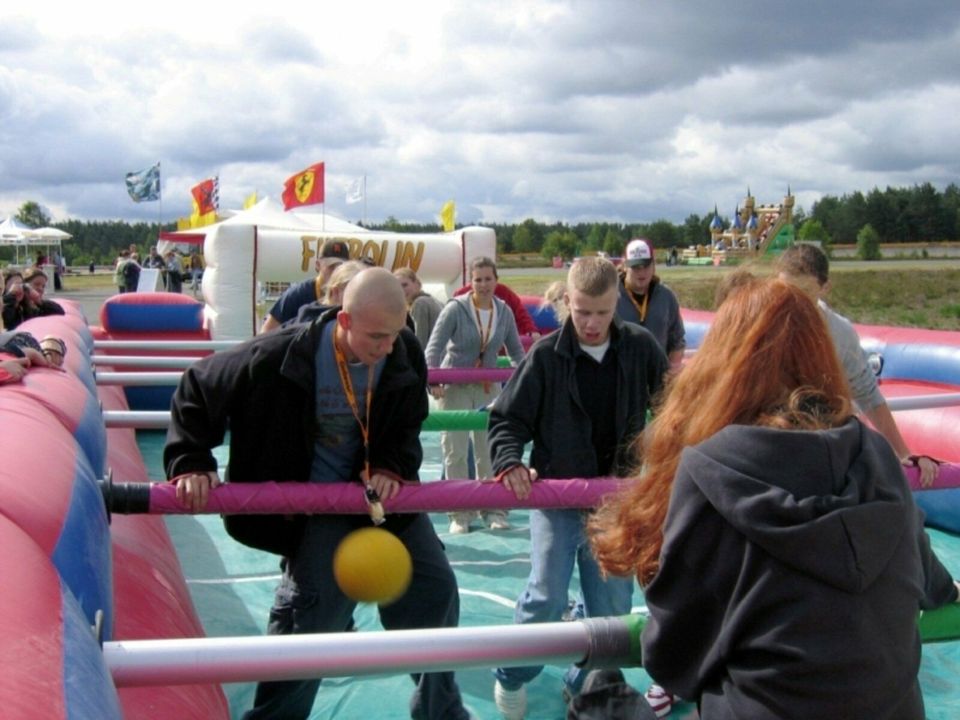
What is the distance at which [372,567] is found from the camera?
289 cm

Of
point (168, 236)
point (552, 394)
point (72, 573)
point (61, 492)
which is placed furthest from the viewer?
point (168, 236)

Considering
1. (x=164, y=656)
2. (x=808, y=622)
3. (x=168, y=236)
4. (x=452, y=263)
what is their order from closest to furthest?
(x=808, y=622)
(x=164, y=656)
(x=452, y=263)
(x=168, y=236)

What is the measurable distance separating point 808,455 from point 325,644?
38.3 inches

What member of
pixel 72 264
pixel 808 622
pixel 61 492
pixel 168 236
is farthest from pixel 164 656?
pixel 72 264

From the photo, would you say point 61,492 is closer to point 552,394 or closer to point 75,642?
point 75,642

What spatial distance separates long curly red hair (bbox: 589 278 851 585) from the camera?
1.65m

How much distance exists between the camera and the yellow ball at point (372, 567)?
2.90m

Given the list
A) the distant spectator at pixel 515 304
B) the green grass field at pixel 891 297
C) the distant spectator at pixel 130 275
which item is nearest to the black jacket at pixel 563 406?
the distant spectator at pixel 515 304

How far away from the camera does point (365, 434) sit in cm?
306

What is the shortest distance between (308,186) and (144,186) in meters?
12.4

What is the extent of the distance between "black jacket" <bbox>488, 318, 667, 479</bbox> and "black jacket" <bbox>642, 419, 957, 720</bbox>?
187 centimetres

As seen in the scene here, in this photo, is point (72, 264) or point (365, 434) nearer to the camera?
point (365, 434)

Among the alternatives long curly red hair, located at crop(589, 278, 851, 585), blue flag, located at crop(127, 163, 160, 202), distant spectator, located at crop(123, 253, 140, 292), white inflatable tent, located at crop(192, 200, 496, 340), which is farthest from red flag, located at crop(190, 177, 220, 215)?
long curly red hair, located at crop(589, 278, 851, 585)

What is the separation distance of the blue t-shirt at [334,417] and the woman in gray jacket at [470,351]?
119 inches
